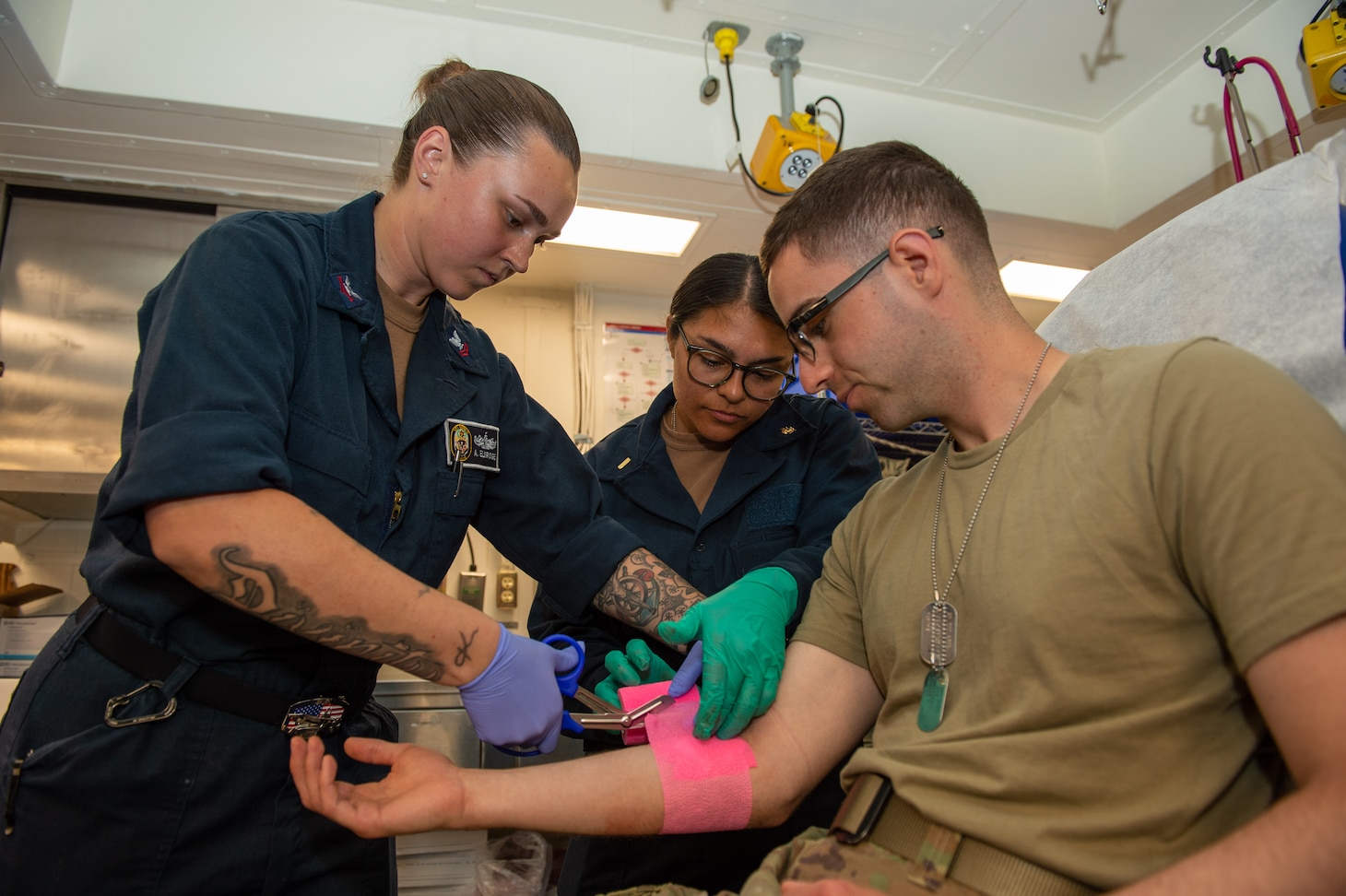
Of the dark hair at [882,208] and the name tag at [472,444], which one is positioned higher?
the dark hair at [882,208]

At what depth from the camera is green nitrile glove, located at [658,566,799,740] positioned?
1.29 meters

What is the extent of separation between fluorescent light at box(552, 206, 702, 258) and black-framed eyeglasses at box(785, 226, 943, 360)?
6.70 ft

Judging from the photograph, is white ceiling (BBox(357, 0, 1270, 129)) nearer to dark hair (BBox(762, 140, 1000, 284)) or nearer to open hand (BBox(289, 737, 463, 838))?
dark hair (BBox(762, 140, 1000, 284))

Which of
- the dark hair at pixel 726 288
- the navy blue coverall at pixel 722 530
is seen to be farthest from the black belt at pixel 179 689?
the dark hair at pixel 726 288

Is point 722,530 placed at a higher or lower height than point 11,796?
higher

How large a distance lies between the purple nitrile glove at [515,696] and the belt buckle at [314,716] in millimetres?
223

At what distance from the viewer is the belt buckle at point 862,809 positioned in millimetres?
1060

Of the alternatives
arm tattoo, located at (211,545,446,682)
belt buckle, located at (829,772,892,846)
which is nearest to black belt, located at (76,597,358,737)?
arm tattoo, located at (211,545,446,682)

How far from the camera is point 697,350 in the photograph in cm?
192

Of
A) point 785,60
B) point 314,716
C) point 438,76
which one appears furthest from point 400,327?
point 785,60

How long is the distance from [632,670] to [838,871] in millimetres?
589

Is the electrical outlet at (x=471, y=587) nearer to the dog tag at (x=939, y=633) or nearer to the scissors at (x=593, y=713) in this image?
the scissors at (x=593, y=713)

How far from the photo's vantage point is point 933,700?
3.64ft

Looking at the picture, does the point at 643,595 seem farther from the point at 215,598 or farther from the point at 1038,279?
the point at 1038,279
